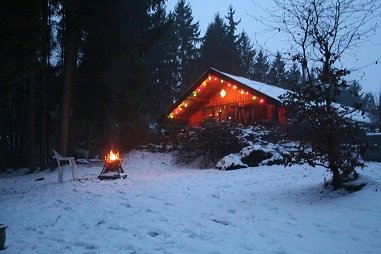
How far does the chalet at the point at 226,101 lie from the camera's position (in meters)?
20.8

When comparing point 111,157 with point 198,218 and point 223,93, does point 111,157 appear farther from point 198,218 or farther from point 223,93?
point 223,93

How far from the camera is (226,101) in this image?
24.0 m

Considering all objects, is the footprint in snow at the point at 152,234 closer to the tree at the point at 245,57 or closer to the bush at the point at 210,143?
the bush at the point at 210,143

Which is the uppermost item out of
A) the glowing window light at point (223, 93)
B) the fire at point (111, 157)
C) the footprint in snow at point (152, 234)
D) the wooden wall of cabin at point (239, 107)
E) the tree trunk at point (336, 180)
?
the glowing window light at point (223, 93)

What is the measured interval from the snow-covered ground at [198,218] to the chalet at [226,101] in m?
11.6

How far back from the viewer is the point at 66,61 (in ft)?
54.7

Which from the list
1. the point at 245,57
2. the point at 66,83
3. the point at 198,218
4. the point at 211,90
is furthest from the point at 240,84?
the point at 245,57

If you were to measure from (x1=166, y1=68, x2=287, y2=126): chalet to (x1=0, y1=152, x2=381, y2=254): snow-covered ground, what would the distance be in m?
11.6

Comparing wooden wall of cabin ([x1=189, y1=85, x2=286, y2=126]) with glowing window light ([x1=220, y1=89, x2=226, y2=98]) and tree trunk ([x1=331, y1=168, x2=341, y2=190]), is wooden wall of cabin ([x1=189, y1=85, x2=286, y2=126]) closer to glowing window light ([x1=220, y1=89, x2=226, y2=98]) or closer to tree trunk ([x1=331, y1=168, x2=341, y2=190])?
glowing window light ([x1=220, y1=89, x2=226, y2=98])

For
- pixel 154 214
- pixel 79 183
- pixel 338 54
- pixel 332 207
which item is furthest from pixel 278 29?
pixel 79 183

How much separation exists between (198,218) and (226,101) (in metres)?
18.3

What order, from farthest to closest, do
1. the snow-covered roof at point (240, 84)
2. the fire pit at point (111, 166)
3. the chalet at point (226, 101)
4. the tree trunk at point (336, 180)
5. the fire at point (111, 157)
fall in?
the chalet at point (226, 101) → the snow-covered roof at point (240, 84) → the fire at point (111, 157) → the fire pit at point (111, 166) → the tree trunk at point (336, 180)

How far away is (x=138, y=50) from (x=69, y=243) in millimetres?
15357

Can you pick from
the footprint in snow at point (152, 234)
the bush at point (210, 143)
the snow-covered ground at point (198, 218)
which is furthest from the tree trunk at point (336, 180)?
the bush at point (210, 143)
